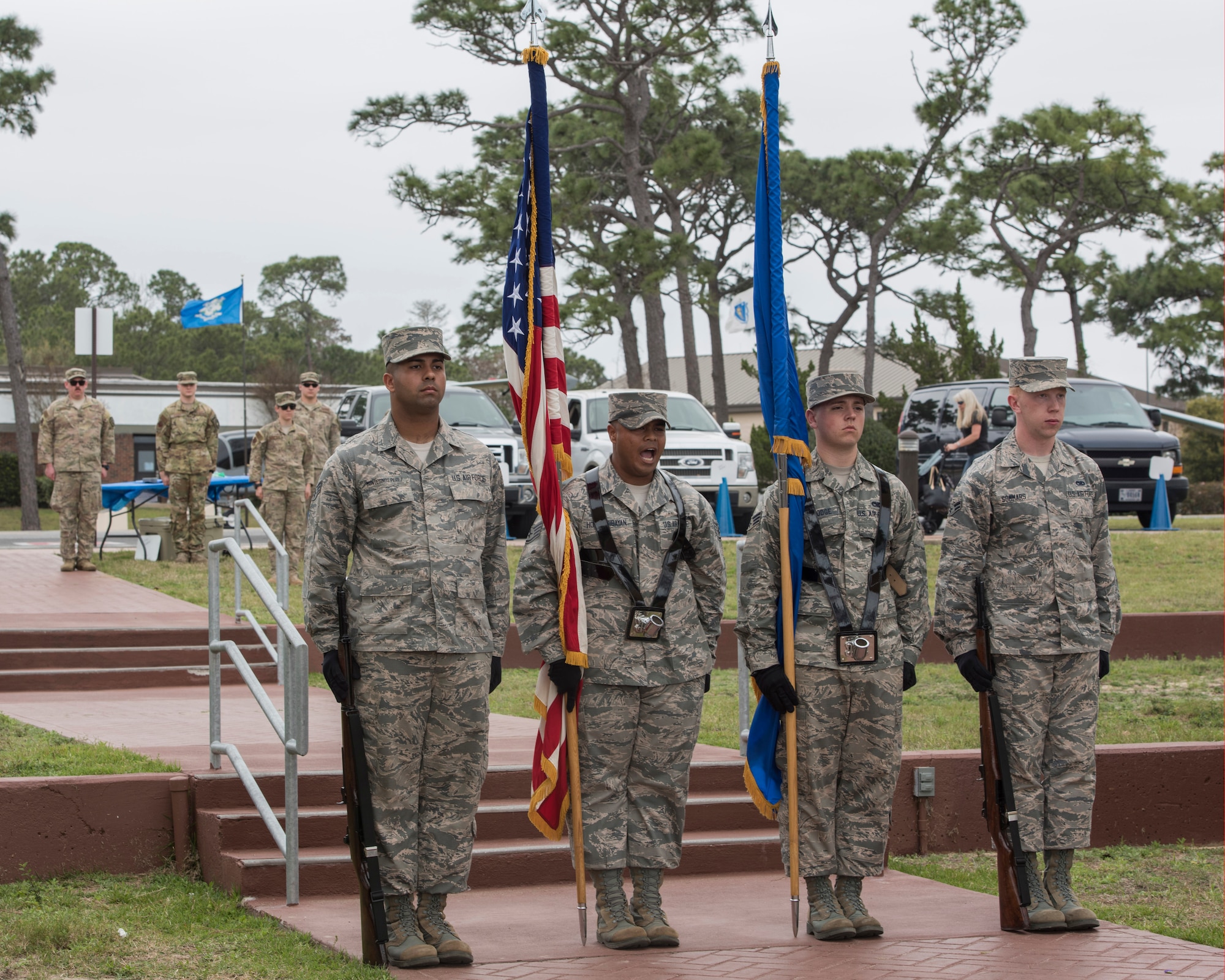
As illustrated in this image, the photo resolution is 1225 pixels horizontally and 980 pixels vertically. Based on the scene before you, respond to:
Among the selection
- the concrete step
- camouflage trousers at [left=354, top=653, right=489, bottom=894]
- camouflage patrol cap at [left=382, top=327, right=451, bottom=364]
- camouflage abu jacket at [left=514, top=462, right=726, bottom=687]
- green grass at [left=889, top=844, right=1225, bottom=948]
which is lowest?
green grass at [left=889, top=844, right=1225, bottom=948]

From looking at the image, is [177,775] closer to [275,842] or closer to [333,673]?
[275,842]

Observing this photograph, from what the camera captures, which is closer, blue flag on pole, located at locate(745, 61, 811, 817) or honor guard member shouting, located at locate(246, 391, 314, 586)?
blue flag on pole, located at locate(745, 61, 811, 817)

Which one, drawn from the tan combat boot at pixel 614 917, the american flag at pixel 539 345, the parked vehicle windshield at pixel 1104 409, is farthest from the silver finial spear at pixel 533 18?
the parked vehicle windshield at pixel 1104 409

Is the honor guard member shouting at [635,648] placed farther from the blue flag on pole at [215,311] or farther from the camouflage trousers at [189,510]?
the blue flag on pole at [215,311]

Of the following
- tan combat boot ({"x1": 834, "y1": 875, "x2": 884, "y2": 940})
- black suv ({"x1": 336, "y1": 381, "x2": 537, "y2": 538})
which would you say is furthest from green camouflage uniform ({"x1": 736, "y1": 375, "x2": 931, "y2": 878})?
black suv ({"x1": 336, "y1": 381, "x2": 537, "y2": 538})

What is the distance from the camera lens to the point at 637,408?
17.9ft

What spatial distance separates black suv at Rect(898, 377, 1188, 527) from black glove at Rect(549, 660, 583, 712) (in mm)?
11209

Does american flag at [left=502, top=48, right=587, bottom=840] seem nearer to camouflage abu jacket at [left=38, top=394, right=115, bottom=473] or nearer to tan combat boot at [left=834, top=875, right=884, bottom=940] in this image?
Result: tan combat boot at [left=834, top=875, right=884, bottom=940]

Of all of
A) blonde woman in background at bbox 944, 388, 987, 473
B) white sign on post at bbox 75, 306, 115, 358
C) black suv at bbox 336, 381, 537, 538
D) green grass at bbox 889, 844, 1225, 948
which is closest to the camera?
green grass at bbox 889, 844, 1225, 948

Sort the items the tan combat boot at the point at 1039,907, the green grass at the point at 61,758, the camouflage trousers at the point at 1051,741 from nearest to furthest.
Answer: the tan combat boot at the point at 1039,907 → the camouflage trousers at the point at 1051,741 → the green grass at the point at 61,758

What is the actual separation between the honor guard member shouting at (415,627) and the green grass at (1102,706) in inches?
118

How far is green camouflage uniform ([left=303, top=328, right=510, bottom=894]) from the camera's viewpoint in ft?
16.7

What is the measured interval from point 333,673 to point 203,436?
10632mm

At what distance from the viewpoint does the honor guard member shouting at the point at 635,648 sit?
5348 mm
